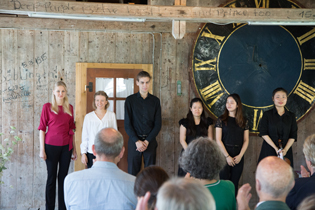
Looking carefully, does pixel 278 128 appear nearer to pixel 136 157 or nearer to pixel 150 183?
pixel 136 157

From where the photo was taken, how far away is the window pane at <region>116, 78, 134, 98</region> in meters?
4.16

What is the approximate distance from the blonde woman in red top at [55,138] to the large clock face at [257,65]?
179cm

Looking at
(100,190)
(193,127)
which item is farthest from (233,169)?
(100,190)

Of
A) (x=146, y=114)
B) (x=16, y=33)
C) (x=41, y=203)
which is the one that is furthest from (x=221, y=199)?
(x=16, y=33)

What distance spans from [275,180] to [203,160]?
1.49 ft

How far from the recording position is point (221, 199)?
1.74 meters


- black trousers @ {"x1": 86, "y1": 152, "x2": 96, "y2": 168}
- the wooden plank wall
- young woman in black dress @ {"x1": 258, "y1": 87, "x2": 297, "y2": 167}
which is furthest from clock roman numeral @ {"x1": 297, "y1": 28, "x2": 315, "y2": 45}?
black trousers @ {"x1": 86, "y1": 152, "x2": 96, "y2": 168}

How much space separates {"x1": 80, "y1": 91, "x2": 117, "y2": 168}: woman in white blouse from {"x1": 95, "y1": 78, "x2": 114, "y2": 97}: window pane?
1.56 feet

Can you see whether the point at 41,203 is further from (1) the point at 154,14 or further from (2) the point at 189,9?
(2) the point at 189,9

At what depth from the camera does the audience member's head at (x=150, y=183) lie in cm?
147

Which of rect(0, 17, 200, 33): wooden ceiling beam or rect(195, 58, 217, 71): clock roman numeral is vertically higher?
rect(0, 17, 200, 33): wooden ceiling beam

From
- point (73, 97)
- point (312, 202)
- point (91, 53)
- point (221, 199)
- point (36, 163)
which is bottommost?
point (36, 163)

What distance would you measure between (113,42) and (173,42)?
2.58 feet

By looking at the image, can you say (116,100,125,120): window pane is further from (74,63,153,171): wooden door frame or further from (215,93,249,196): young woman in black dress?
(215,93,249,196): young woman in black dress
